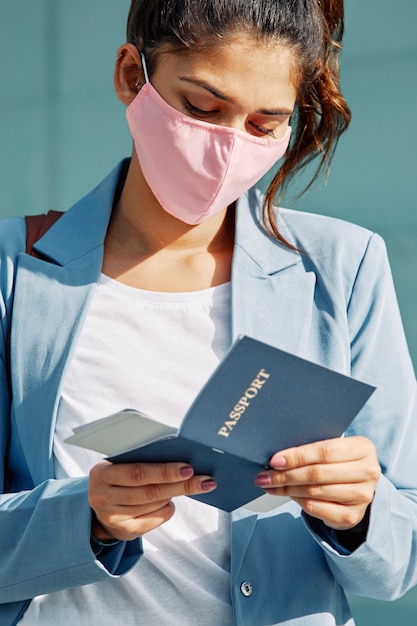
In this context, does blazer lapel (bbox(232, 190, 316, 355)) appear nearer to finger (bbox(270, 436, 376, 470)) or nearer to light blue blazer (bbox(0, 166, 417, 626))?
light blue blazer (bbox(0, 166, 417, 626))

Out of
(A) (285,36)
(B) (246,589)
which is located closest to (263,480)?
(B) (246,589)

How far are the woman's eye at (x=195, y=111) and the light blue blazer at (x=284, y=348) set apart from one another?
9.0 inches

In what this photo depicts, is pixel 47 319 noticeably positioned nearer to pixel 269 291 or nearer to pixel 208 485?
pixel 269 291

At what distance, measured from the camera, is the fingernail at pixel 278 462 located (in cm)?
139

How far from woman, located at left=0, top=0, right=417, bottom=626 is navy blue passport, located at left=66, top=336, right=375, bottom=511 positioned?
0.09 metres

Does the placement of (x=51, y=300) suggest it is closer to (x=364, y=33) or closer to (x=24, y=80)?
(x=364, y=33)

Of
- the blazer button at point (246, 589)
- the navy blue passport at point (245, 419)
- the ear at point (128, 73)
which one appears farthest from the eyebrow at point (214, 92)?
the blazer button at point (246, 589)

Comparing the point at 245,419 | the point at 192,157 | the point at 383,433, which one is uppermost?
the point at 192,157

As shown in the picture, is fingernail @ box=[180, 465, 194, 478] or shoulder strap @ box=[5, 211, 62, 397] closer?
fingernail @ box=[180, 465, 194, 478]

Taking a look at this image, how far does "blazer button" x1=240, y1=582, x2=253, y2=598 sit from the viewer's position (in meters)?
1.61

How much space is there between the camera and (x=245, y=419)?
136 cm

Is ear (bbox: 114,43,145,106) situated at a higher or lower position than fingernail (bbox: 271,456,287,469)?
higher

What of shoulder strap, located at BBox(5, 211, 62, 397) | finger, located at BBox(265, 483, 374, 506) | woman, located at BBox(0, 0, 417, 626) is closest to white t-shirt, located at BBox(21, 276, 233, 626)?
woman, located at BBox(0, 0, 417, 626)

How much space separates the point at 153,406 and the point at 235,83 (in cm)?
50
